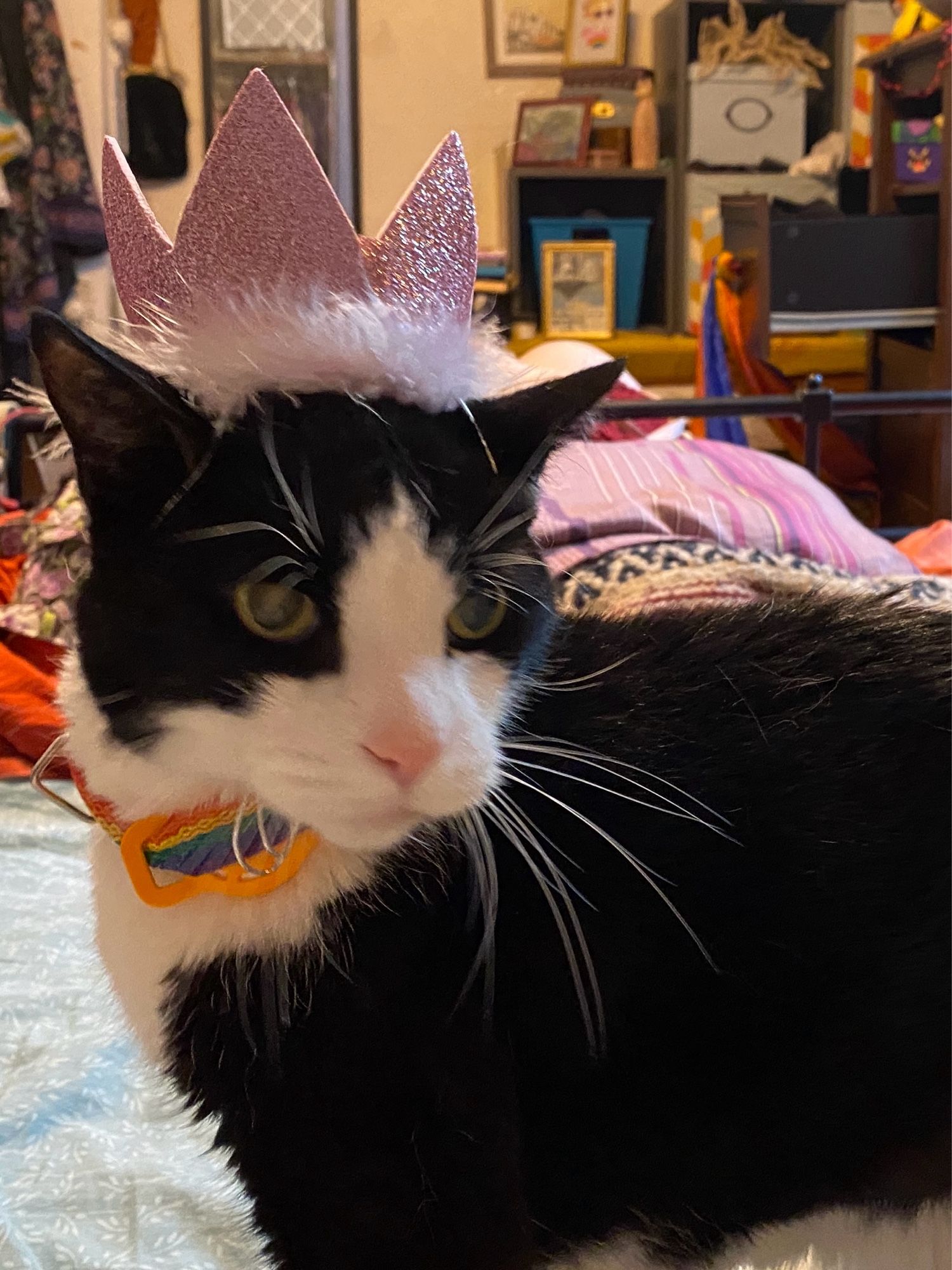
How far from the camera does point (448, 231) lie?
0.54 m

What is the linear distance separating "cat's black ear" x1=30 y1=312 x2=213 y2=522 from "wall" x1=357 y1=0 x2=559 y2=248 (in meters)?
1.99

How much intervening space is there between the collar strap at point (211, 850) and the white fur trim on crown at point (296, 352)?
0.19 meters

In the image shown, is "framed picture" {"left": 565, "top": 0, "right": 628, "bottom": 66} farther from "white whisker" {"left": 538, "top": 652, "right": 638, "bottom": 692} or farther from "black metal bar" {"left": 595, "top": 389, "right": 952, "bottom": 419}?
"white whisker" {"left": 538, "top": 652, "right": 638, "bottom": 692}

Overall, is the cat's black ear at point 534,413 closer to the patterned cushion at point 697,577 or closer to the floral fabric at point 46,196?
the patterned cushion at point 697,577

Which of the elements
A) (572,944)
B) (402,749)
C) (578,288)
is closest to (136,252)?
(402,749)

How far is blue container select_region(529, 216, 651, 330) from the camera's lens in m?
2.84

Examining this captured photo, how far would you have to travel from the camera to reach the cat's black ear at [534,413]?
52 cm

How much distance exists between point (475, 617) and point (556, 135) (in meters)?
2.63

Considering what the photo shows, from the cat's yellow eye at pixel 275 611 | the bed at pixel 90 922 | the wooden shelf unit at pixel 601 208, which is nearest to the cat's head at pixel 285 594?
the cat's yellow eye at pixel 275 611

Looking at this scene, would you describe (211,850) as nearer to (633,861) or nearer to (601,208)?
(633,861)

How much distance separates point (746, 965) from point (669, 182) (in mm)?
2741

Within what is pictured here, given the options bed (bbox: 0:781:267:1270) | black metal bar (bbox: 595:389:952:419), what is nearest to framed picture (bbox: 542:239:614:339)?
black metal bar (bbox: 595:389:952:419)

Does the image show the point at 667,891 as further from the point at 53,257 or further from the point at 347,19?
the point at 347,19

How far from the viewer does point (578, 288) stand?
9.30ft
